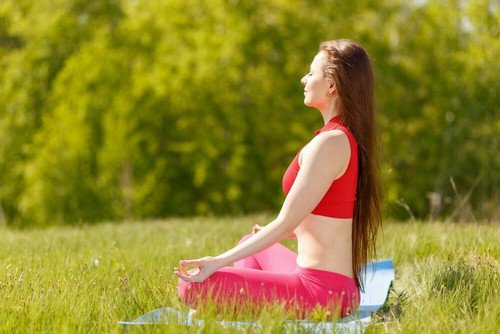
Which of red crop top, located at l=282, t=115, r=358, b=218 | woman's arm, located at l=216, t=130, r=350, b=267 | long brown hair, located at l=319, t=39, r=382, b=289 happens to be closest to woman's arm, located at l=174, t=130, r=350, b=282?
woman's arm, located at l=216, t=130, r=350, b=267

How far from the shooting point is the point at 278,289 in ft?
12.7

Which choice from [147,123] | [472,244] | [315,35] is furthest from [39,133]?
[472,244]

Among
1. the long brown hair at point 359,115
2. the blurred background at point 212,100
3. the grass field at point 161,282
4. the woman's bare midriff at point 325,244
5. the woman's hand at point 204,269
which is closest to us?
the grass field at point 161,282

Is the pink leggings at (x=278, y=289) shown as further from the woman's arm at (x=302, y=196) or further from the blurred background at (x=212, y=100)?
the blurred background at (x=212, y=100)

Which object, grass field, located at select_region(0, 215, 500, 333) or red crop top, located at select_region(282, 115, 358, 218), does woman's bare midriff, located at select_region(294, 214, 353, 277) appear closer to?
red crop top, located at select_region(282, 115, 358, 218)

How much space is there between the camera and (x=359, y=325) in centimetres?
360

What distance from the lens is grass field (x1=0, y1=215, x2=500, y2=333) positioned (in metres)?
3.52

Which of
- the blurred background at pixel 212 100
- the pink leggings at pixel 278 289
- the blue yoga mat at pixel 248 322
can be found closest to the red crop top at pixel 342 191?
the pink leggings at pixel 278 289

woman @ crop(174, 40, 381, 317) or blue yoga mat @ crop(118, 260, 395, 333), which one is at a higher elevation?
woman @ crop(174, 40, 381, 317)

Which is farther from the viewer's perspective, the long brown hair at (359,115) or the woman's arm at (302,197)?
the long brown hair at (359,115)

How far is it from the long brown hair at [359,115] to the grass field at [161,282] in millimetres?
460

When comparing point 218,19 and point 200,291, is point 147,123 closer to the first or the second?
point 218,19

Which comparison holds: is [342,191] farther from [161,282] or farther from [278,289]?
[161,282]

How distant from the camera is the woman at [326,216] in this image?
12.4 feet
